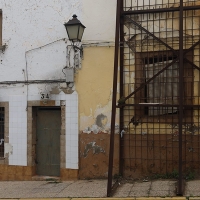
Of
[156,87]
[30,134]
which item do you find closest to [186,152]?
[156,87]

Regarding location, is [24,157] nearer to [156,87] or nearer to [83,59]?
[83,59]

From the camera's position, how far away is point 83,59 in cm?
902

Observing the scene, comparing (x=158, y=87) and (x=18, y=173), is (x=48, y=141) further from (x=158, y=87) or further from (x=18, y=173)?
(x=158, y=87)

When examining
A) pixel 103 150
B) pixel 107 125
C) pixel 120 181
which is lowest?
pixel 120 181

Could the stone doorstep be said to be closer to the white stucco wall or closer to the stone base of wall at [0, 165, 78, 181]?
the stone base of wall at [0, 165, 78, 181]

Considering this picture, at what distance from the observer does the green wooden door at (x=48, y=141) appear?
9352 millimetres

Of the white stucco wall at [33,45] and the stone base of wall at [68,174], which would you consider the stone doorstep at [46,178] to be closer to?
the stone base of wall at [68,174]

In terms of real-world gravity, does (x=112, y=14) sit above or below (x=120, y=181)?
above

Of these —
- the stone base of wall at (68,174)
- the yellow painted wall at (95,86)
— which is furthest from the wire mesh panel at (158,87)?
the stone base of wall at (68,174)

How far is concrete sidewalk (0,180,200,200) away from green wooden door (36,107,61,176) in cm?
59

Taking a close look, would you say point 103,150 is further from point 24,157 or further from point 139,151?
point 24,157

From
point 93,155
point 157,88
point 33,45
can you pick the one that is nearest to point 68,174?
point 93,155

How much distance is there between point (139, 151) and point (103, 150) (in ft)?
3.04

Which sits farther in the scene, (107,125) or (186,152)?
(107,125)
